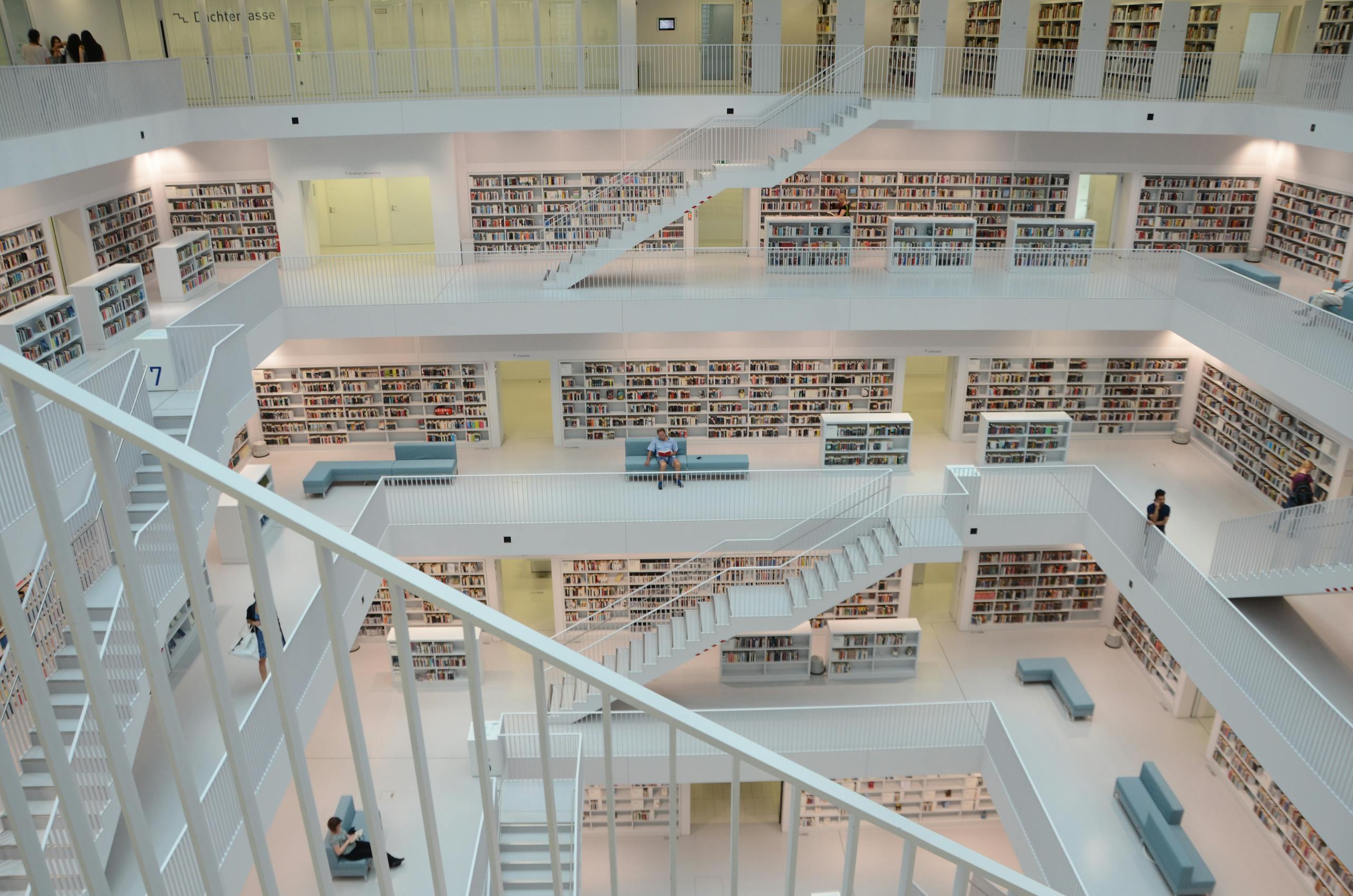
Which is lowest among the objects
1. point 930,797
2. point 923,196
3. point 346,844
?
point 930,797

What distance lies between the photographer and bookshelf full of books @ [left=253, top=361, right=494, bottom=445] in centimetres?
1577

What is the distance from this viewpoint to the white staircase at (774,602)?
12.8 m

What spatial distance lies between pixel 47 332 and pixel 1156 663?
1500cm

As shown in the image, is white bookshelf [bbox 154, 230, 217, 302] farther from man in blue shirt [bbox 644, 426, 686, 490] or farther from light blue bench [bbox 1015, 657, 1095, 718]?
light blue bench [bbox 1015, 657, 1095, 718]

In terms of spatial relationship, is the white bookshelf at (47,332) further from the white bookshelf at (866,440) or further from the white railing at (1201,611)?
the white railing at (1201,611)

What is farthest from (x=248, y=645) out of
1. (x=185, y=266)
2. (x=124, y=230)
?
(x=124, y=230)

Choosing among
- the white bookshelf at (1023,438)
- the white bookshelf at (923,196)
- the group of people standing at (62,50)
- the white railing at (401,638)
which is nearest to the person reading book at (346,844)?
the white railing at (401,638)

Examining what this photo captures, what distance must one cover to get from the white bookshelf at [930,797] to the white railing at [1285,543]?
4796 mm

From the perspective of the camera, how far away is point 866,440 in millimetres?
14648

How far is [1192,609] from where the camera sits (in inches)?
429

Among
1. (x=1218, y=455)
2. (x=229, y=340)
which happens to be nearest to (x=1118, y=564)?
(x=1218, y=455)

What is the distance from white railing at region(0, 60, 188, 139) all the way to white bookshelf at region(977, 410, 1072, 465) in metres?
12.6

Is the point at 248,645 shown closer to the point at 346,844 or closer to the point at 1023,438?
the point at 346,844

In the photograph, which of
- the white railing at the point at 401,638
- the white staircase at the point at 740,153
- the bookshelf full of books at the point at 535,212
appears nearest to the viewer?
the white railing at the point at 401,638
